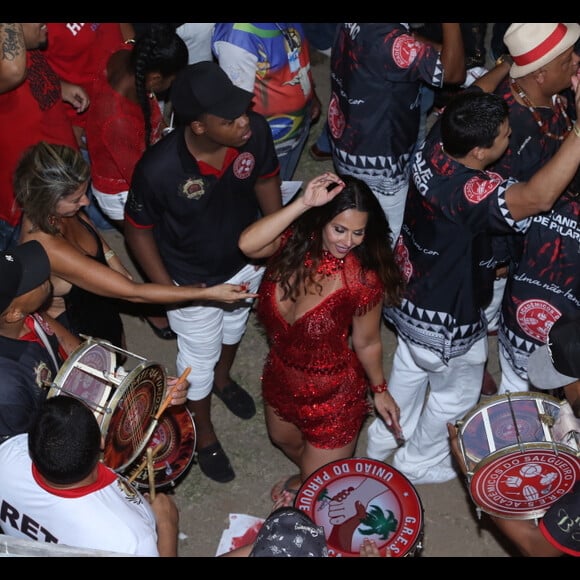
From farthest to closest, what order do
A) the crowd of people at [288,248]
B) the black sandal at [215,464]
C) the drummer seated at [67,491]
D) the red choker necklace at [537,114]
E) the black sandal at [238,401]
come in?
the black sandal at [238,401] → the black sandal at [215,464] → the red choker necklace at [537,114] → the crowd of people at [288,248] → the drummer seated at [67,491]

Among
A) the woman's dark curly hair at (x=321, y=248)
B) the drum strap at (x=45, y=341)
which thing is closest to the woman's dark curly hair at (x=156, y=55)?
the woman's dark curly hair at (x=321, y=248)

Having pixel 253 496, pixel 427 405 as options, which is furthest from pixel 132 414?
pixel 427 405

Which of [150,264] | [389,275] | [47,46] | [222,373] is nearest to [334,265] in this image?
[389,275]

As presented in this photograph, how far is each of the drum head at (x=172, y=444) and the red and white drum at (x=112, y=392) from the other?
0.53 metres

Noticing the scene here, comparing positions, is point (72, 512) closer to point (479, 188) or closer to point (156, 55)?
point (479, 188)

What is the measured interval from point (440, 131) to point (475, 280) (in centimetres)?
69

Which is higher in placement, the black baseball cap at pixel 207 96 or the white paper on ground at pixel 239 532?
the black baseball cap at pixel 207 96

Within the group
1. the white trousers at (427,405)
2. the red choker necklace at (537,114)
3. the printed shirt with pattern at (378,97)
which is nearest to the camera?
the red choker necklace at (537,114)

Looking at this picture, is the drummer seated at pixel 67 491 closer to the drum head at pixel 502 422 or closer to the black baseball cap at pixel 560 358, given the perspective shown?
the drum head at pixel 502 422

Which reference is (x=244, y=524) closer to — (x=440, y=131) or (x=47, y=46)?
(x=440, y=131)

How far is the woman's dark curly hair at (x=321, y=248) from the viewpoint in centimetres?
370

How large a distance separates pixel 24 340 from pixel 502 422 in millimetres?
1945

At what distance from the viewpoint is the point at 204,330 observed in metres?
4.48

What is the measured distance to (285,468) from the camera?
16.1ft
